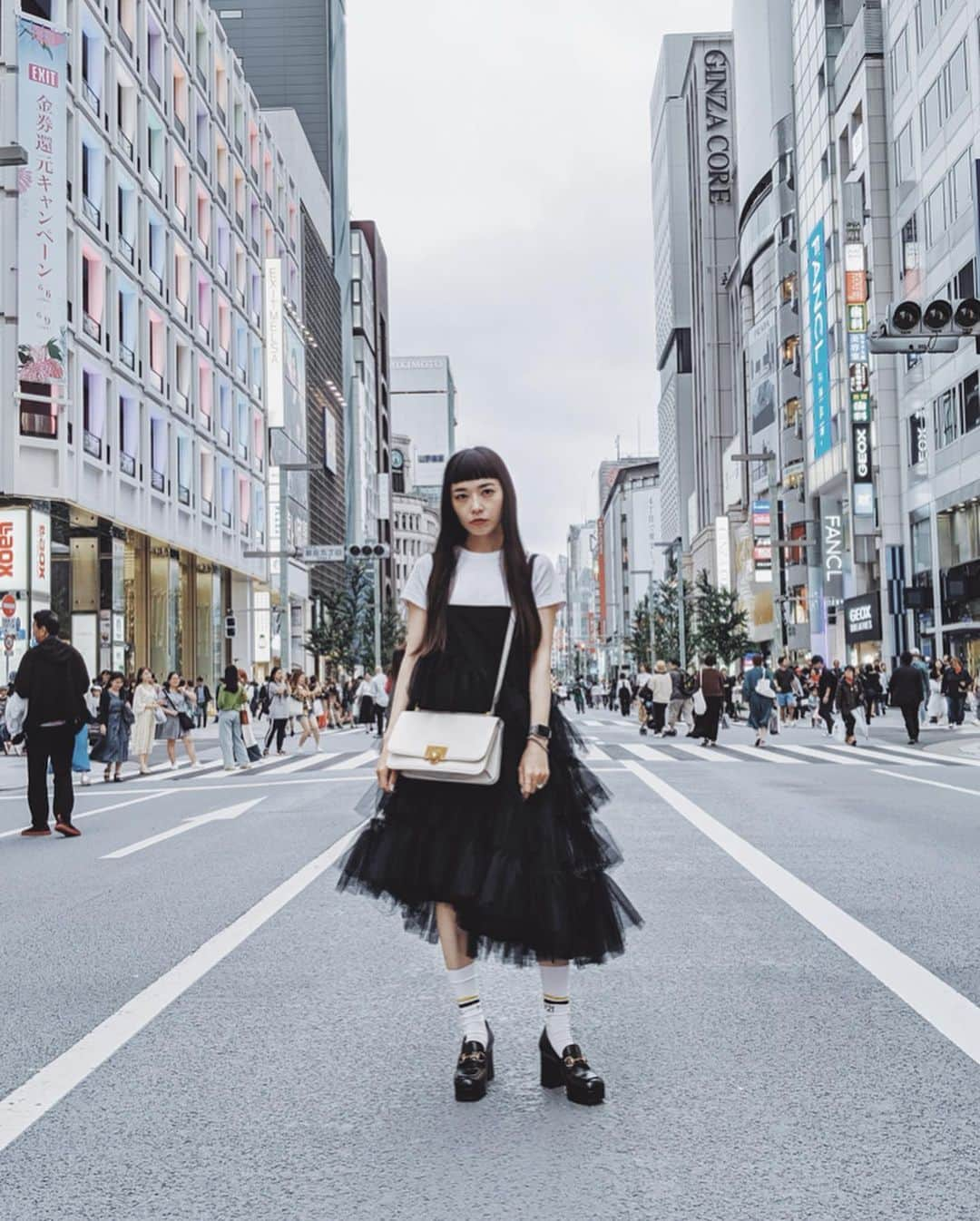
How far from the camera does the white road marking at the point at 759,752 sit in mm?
20953

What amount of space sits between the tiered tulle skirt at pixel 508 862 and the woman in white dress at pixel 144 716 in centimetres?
1975

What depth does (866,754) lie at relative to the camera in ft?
73.6

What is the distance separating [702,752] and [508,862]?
67.4ft

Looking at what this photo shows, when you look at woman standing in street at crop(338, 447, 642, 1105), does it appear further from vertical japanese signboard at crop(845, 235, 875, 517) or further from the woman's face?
vertical japanese signboard at crop(845, 235, 875, 517)

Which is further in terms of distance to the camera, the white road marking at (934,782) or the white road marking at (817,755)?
the white road marking at (817,755)

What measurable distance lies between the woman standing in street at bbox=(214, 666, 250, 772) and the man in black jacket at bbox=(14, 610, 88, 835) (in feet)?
32.8

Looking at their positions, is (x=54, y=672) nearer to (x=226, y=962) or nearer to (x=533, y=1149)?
(x=226, y=962)

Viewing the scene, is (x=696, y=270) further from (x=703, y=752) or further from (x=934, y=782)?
(x=934, y=782)

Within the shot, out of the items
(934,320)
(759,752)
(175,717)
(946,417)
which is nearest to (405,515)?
(946,417)

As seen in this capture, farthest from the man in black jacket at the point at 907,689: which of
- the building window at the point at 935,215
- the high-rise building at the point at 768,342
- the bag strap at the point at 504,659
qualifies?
the high-rise building at the point at 768,342

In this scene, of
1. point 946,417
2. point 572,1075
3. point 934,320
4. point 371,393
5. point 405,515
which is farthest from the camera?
point 405,515

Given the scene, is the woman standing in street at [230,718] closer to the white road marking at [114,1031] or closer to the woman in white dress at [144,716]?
the woman in white dress at [144,716]

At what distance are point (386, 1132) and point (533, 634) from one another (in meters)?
1.39

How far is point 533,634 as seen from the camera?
4.03 metres
